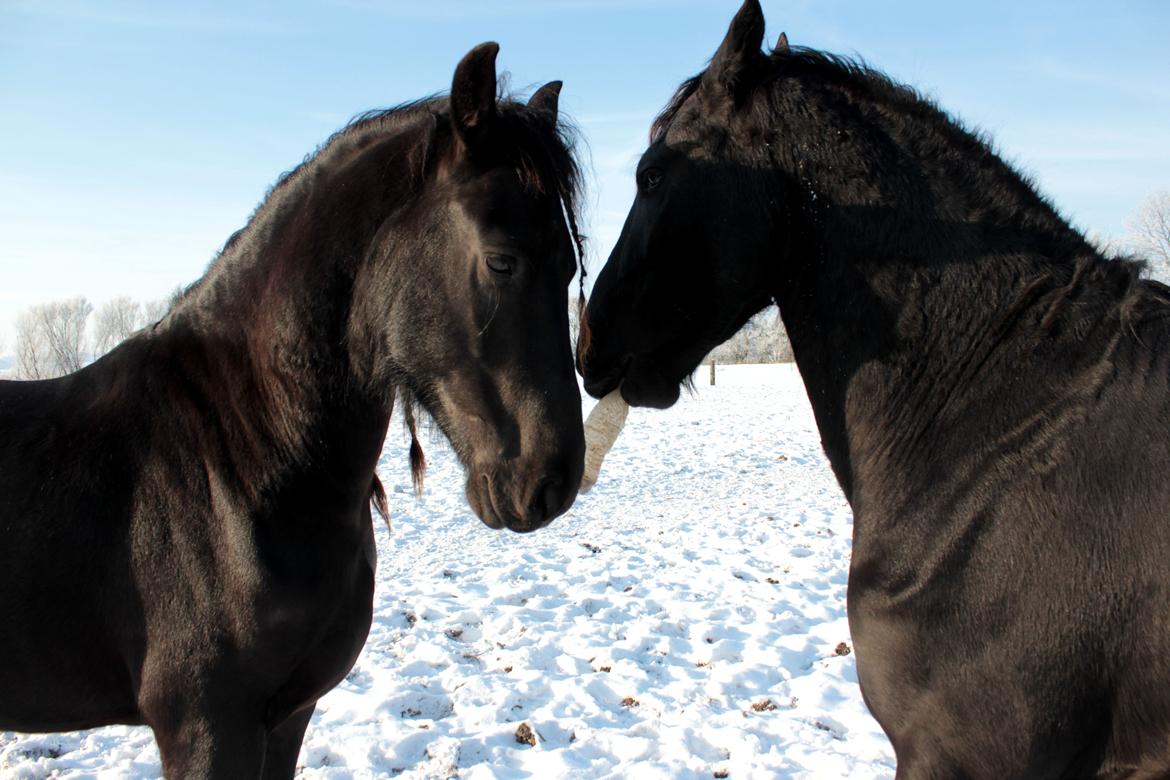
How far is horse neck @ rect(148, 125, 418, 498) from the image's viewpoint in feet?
7.55

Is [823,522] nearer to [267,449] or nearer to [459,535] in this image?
[459,535]

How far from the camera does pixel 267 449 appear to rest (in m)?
2.30

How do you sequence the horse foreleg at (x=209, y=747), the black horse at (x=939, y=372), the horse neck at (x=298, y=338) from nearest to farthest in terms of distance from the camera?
1. the black horse at (x=939, y=372)
2. the horse foreleg at (x=209, y=747)
3. the horse neck at (x=298, y=338)

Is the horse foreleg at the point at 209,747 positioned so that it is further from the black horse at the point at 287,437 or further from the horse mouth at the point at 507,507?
the horse mouth at the point at 507,507

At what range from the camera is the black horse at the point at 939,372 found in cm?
171

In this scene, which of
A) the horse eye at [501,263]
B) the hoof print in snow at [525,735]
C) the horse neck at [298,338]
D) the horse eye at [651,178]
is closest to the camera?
the horse eye at [501,263]

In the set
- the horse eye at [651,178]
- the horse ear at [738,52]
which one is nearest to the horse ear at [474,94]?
the horse eye at [651,178]

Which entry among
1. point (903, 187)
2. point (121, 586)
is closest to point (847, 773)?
point (903, 187)

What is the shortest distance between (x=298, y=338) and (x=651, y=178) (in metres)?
1.17

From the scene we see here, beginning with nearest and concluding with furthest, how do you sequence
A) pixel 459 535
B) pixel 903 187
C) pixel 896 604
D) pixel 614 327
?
1. pixel 896 604
2. pixel 903 187
3. pixel 614 327
4. pixel 459 535

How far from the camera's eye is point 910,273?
213 cm

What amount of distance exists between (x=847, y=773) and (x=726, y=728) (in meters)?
0.62

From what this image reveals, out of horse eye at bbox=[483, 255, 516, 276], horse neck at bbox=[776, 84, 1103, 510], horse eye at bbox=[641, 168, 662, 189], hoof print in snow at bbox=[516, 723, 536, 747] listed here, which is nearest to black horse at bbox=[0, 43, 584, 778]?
horse eye at bbox=[483, 255, 516, 276]

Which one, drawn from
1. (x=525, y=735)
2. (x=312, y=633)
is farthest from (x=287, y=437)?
(x=525, y=735)
